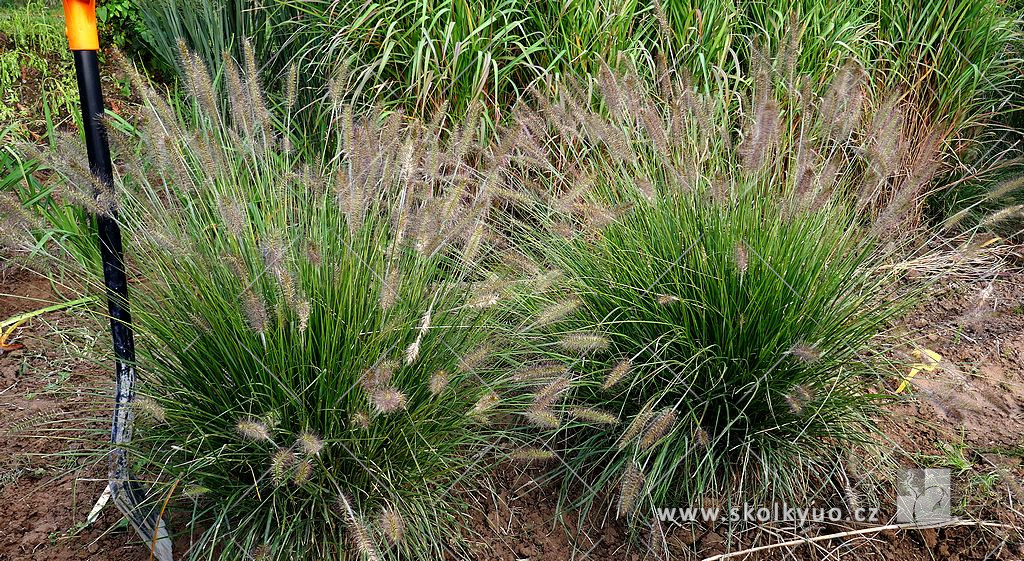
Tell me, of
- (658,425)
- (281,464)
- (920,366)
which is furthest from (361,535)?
(920,366)

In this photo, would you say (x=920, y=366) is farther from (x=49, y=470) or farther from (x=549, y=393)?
(x=49, y=470)

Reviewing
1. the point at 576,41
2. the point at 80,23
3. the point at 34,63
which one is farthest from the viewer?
the point at 34,63

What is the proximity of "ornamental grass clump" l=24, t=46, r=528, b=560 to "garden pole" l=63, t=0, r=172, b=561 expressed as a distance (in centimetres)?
5

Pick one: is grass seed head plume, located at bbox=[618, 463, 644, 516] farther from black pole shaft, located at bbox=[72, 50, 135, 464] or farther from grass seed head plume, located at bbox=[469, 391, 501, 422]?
black pole shaft, located at bbox=[72, 50, 135, 464]

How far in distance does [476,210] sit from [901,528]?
4.86ft

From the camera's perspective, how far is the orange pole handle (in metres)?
1.82

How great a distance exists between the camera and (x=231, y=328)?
6.20 feet

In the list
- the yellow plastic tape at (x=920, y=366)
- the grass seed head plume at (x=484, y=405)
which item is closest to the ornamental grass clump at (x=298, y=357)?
the grass seed head plume at (x=484, y=405)

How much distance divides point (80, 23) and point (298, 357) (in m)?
0.93

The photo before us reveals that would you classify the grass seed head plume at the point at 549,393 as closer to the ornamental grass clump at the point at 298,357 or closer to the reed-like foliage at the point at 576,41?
the ornamental grass clump at the point at 298,357

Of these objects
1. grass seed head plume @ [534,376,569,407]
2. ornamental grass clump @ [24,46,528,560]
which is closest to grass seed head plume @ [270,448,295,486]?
ornamental grass clump @ [24,46,528,560]

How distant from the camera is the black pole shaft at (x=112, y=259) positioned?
1.87 metres

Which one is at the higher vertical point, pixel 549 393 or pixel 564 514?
pixel 549 393

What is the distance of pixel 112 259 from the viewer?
Answer: 1961 millimetres
